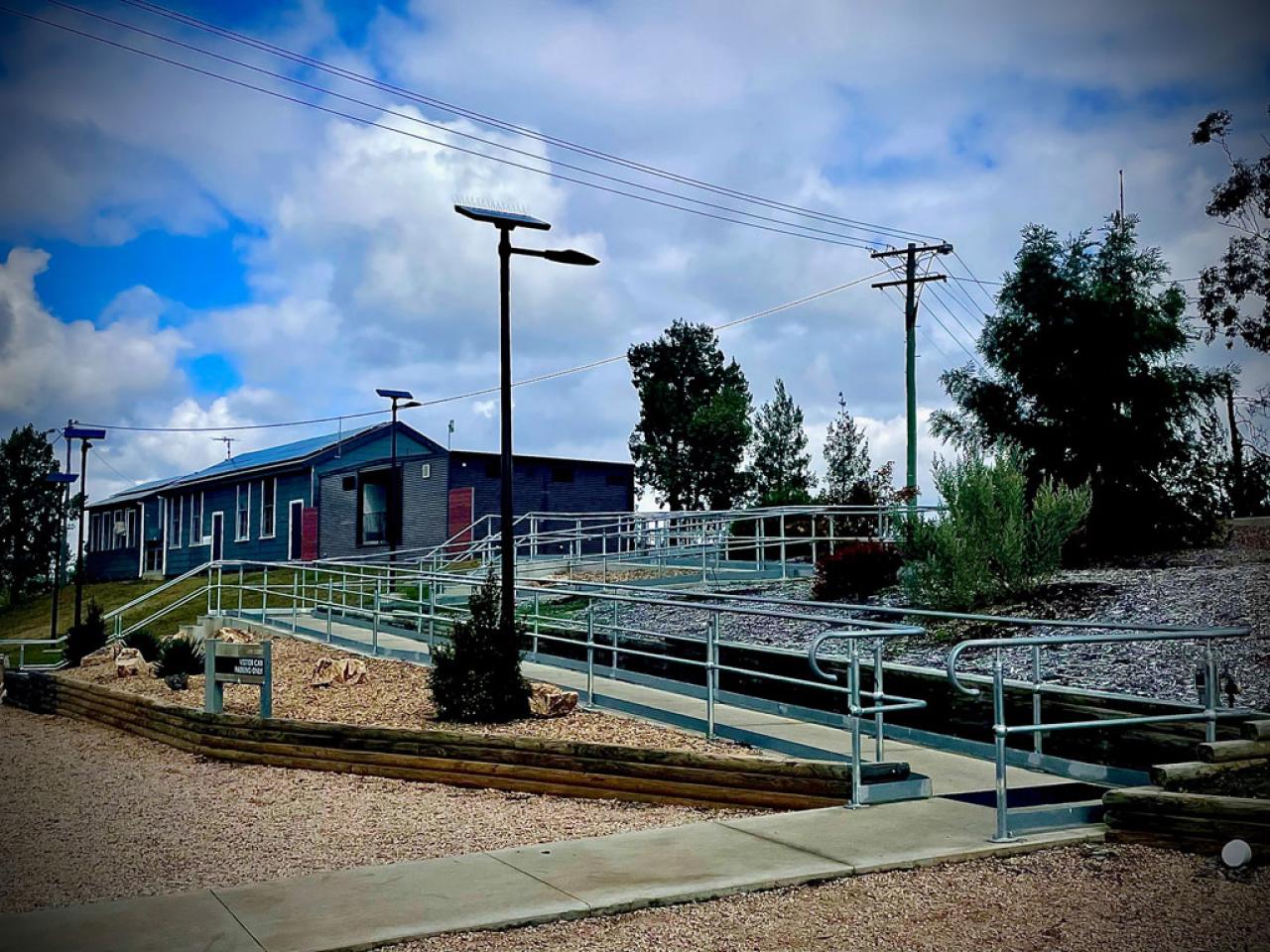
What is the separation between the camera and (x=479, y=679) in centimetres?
1199

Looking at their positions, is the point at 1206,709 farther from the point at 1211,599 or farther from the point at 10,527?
the point at 10,527

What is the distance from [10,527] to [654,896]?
112 ft

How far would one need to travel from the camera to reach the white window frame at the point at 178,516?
4716 centimetres

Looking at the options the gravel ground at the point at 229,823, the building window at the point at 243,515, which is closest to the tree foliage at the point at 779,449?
the building window at the point at 243,515

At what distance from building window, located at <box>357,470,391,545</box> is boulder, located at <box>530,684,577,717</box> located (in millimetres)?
28390

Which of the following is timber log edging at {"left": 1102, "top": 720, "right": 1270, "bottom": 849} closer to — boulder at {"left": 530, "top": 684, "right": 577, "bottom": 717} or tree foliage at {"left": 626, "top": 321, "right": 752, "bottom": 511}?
boulder at {"left": 530, "top": 684, "right": 577, "bottom": 717}

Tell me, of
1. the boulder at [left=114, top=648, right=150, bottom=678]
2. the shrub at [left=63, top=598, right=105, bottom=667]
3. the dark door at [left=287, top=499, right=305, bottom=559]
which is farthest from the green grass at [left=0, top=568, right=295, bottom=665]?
the boulder at [left=114, top=648, right=150, bottom=678]

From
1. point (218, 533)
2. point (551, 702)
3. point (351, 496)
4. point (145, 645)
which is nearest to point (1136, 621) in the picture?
point (551, 702)

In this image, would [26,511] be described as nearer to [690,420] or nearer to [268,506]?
[268,506]

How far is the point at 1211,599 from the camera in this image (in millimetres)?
16688

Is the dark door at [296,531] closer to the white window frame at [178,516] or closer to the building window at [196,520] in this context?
the building window at [196,520]

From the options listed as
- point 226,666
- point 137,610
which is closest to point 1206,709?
point 226,666

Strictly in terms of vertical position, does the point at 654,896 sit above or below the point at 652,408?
below

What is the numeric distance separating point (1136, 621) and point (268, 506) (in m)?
32.9
